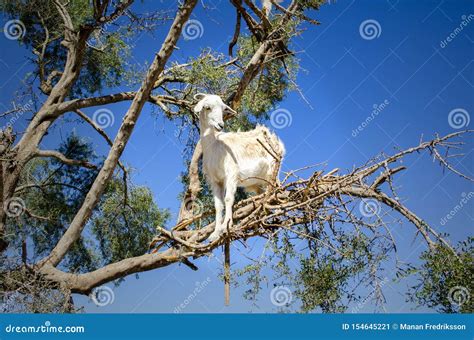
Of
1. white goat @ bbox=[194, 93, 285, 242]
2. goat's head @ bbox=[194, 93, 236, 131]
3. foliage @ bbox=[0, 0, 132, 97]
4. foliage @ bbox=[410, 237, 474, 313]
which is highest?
foliage @ bbox=[0, 0, 132, 97]

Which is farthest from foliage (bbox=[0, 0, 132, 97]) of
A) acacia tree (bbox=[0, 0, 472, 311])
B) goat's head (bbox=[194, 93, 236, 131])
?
goat's head (bbox=[194, 93, 236, 131])

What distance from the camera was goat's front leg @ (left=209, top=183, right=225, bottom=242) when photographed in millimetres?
7125

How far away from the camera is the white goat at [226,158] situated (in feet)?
23.6

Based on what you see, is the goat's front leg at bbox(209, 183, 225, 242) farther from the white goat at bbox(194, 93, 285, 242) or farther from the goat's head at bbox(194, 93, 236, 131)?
the goat's head at bbox(194, 93, 236, 131)

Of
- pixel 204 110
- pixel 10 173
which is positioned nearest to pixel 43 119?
pixel 10 173

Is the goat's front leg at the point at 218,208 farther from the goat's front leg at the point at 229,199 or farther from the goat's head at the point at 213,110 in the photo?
the goat's head at the point at 213,110

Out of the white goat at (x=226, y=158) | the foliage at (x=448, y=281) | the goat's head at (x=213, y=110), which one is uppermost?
the goat's head at (x=213, y=110)

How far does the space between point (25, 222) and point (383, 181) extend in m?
7.57

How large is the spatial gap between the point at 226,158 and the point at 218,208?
0.62 m

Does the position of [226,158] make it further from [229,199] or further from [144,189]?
[144,189]

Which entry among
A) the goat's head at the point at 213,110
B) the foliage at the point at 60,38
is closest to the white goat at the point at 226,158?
the goat's head at the point at 213,110

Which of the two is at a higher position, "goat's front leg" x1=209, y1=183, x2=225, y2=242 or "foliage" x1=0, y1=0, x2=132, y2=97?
"foliage" x1=0, y1=0, x2=132, y2=97

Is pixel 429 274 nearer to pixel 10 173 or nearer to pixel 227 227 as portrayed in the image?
pixel 227 227

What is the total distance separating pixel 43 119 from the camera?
10352mm
